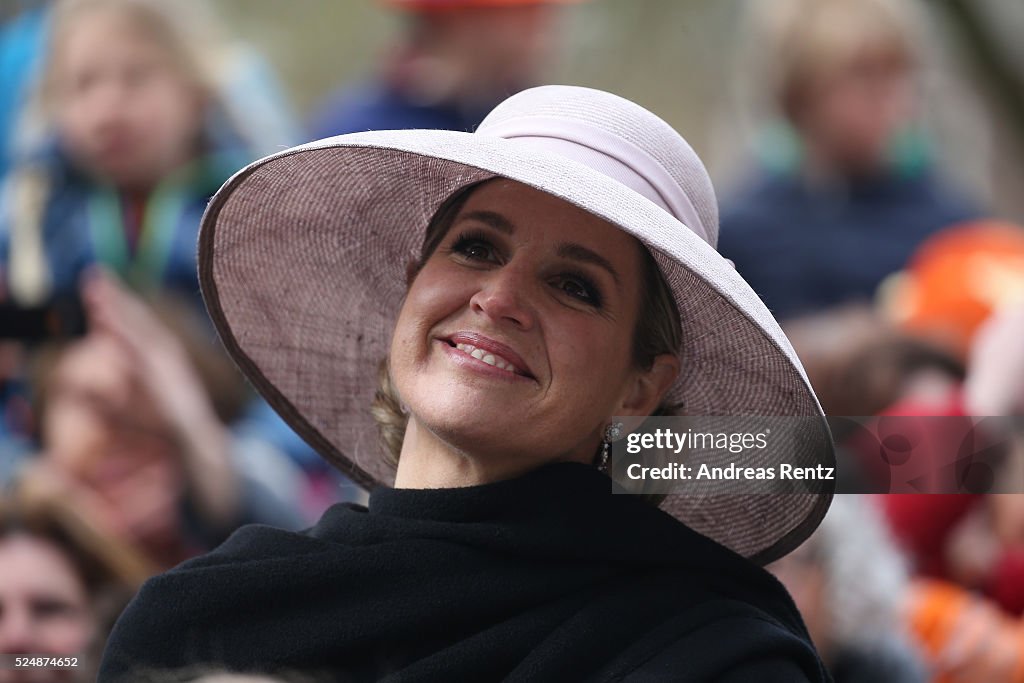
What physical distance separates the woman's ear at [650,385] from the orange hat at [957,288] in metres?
2.26

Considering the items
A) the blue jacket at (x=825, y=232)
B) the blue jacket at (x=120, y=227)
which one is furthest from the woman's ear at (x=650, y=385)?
the blue jacket at (x=825, y=232)

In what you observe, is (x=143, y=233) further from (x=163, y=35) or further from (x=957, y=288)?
(x=957, y=288)

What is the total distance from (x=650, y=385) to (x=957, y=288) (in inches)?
106

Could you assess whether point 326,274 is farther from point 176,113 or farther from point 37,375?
point 176,113

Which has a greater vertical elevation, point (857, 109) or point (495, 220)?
point (495, 220)

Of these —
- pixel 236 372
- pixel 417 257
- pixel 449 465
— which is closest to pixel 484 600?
pixel 449 465

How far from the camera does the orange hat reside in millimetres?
4871

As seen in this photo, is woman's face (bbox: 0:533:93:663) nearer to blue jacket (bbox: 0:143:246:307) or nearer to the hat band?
blue jacket (bbox: 0:143:246:307)

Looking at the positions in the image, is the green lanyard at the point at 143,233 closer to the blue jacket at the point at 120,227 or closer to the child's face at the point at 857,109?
the blue jacket at the point at 120,227

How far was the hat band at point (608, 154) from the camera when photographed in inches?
94.7

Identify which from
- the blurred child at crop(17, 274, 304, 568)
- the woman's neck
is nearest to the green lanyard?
the blurred child at crop(17, 274, 304, 568)

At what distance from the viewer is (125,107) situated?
4.49m

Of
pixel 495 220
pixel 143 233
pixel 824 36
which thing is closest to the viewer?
pixel 495 220

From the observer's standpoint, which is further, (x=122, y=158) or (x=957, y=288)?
(x=957, y=288)
